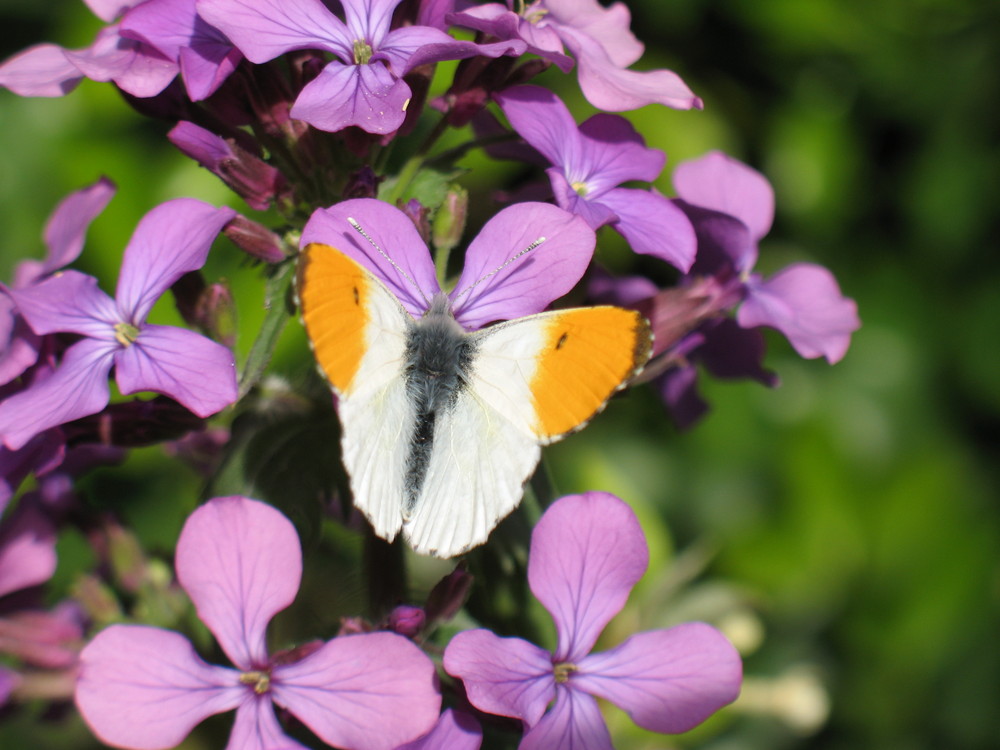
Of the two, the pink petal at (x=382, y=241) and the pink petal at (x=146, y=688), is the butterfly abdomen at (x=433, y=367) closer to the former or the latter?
the pink petal at (x=382, y=241)

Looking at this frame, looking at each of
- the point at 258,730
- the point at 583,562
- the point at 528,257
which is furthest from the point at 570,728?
the point at 528,257

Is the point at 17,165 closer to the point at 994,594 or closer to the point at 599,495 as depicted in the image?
the point at 599,495

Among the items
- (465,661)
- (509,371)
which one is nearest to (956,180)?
(509,371)

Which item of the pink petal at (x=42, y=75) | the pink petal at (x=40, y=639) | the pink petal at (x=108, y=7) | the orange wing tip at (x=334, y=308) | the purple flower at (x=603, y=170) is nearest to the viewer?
the orange wing tip at (x=334, y=308)

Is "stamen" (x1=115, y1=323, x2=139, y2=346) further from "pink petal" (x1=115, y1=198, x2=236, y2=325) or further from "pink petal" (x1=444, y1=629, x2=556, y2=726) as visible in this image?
"pink petal" (x1=444, y1=629, x2=556, y2=726)

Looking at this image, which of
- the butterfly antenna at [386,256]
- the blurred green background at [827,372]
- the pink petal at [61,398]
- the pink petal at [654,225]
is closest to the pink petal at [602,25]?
the pink petal at [654,225]

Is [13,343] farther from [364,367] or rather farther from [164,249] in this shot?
[364,367]

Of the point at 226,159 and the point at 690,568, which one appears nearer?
the point at 226,159
